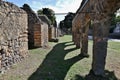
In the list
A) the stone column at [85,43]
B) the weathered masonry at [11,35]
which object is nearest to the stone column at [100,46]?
the weathered masonry at [11,35]

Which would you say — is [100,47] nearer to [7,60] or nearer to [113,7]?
[113,7]

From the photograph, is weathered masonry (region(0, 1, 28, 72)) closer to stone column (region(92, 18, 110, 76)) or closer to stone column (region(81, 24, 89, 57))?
stone column (region(92, 18, 110, 76))

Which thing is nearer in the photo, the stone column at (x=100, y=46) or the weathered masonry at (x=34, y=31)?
the stone column at (x=100, y=46)

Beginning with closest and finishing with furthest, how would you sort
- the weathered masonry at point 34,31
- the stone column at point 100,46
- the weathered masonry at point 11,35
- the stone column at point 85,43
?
1. the weathered masonry at point 11,35
2. the stone column at point 100,46
3. the stone column at point 85,43
4. the weathered masonry at point 34,31

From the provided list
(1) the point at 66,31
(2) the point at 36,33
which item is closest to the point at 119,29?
(1) the point at 66,31

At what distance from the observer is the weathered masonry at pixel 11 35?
7.39 meters

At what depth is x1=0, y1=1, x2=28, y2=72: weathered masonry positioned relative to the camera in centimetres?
739

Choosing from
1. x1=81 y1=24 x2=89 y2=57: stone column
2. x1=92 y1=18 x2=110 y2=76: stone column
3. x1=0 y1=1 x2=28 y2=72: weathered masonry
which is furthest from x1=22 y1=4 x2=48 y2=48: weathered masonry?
x1=92 y1=18 x2=110 y2=76: stone column

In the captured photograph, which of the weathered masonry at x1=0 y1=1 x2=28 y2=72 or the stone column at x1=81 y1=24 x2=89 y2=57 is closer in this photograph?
the weathered masonry at x1=0 y1=1 x2=28 y2=72

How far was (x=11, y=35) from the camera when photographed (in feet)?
27.4

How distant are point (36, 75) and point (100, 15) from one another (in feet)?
10.5

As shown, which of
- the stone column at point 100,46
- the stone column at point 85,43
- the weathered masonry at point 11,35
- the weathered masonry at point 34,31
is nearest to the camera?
the weathered masonry at point 11,35

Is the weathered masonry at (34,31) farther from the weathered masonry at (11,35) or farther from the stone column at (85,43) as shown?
the weathered masonry at (11,35)

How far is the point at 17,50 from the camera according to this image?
9.16 m
